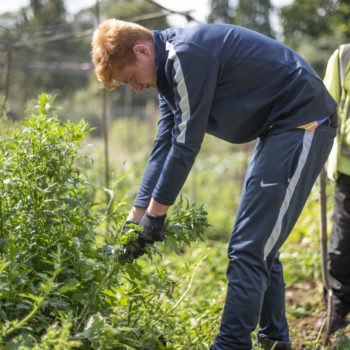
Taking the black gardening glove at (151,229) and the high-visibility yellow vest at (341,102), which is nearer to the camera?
the black gardening glove at (151,229)

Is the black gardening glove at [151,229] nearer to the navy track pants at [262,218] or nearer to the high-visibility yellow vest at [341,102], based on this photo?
the navy track pants at [262,218]

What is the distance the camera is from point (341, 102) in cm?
248

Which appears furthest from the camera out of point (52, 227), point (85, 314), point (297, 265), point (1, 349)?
point (297, 265)

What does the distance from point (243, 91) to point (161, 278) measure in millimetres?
925

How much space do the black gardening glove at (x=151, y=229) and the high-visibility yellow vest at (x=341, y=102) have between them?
4.10 feet

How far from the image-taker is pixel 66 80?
23438 millimetres

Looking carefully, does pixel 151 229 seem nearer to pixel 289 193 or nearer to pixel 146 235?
pixel 146 235

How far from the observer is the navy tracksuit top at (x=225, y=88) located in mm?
1656

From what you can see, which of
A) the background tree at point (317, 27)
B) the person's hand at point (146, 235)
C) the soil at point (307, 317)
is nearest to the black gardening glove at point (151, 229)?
the person's hand at point (146, 235)

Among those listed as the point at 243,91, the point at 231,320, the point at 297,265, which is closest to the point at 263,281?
the point at 231,320

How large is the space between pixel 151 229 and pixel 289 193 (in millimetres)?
612

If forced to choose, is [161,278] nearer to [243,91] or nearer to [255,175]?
[255,175]

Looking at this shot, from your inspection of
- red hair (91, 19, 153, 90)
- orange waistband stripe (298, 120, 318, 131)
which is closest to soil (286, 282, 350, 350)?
orange waistband stripe (298, 120, 318, 131)

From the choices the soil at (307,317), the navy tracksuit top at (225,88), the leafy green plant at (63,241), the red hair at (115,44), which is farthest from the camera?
the soil at (307,317)
